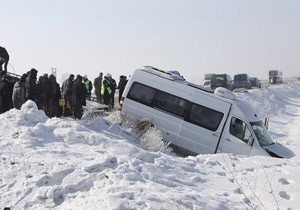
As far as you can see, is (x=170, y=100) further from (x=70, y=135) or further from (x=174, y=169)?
(x=174, y=169)

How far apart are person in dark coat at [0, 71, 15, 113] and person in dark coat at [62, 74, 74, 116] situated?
2244mm

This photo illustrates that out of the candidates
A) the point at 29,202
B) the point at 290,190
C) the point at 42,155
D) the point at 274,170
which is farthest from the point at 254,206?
the point at 42,155

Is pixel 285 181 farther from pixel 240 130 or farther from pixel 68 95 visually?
pixel 68 95

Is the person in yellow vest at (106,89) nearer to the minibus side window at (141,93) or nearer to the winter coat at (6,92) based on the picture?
the minibus side window at (141,93)

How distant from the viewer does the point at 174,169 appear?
327 inches

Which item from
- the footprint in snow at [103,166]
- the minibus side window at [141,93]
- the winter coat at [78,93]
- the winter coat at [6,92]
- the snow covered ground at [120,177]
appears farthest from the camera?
the winter coat at [78,93]

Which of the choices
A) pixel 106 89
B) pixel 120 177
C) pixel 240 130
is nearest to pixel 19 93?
pixel 106 89

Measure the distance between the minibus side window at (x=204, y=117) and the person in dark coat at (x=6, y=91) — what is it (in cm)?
570

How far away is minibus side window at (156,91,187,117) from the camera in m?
15.1

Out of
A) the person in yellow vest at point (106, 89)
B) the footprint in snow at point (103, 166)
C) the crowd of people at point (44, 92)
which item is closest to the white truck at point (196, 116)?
the crowd of people at point (44, 92)

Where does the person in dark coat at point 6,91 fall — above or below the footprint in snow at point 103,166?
below

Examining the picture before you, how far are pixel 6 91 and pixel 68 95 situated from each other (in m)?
2.47

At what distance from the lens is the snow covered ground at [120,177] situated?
6602 millimetres

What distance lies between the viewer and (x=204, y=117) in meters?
14.8
